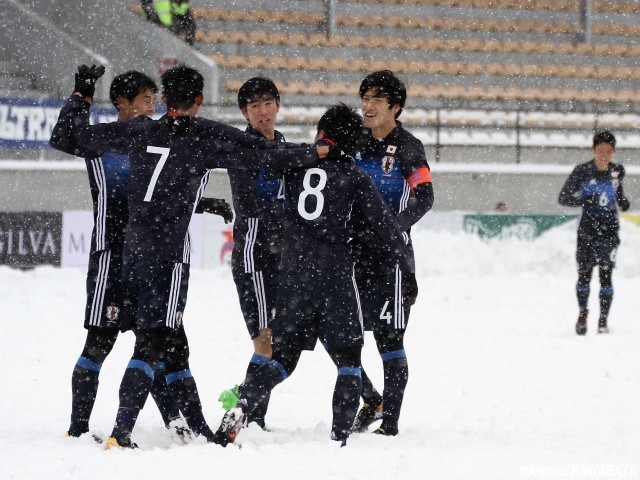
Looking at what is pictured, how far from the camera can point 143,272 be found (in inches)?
199

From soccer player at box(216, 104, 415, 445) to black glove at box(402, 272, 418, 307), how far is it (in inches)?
20.7

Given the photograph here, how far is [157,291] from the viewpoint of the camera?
16.5 ft

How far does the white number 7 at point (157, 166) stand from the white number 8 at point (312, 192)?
70cm

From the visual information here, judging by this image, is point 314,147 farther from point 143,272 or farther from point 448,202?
point 448,202

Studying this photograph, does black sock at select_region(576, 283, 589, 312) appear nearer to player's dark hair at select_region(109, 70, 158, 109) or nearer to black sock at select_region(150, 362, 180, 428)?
black sock at select_region(150, 362, 180, 428)

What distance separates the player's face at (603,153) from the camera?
1059 cm

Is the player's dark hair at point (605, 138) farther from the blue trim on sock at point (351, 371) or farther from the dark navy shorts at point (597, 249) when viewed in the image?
the blue trim on sock at point (351, 371)

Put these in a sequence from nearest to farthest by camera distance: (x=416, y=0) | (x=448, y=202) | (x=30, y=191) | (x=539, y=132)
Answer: (x=30, y=191) < (x=448, y=202) < (x=539, y=132) < (x=416, y=0)

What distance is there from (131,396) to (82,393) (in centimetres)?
46

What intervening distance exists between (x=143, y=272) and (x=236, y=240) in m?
1.06

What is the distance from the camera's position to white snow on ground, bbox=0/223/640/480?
4633 millimetres

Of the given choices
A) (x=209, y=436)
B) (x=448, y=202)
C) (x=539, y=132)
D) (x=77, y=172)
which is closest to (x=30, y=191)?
(x=77, y=172)

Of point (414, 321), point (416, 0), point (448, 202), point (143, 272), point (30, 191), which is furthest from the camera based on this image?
point (416, 0)

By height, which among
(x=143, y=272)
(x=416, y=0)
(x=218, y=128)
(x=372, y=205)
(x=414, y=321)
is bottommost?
(x=414, y=321)
